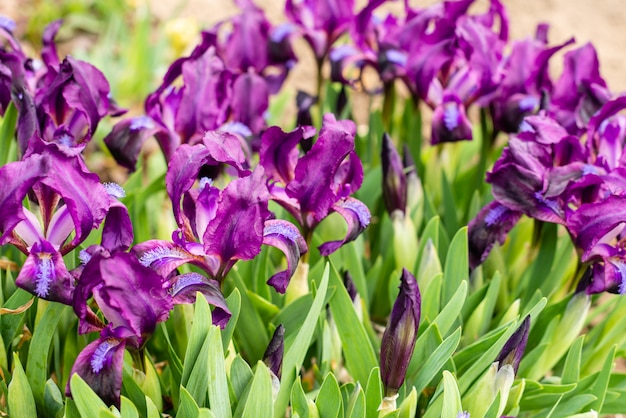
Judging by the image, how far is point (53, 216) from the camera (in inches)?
56.5

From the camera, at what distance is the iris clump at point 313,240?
135cm

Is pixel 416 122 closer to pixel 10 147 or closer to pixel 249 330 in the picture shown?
pixel 249 330

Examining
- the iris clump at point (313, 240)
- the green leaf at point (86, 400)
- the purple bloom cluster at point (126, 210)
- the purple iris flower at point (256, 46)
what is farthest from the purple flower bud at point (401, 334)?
the purple iris flower at point (256, 46)

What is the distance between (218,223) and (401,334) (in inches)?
15.8

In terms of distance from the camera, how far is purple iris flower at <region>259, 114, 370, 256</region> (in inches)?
59.2

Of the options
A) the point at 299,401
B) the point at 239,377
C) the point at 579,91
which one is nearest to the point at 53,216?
the point at 239,377

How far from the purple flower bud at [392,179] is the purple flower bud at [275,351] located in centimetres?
67

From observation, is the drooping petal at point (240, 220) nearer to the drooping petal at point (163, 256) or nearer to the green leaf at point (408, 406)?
the drooping petal at point (163, 256)

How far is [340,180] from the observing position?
66.0 inches

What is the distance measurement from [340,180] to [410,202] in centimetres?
51

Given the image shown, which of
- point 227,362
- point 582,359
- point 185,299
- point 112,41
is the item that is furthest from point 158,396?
point 112,41

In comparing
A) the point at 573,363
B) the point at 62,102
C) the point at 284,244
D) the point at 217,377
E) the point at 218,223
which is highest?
the point at 62,102

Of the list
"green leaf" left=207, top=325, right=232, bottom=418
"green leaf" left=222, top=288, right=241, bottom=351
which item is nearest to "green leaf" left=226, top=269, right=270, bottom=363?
"green leaf" left=222, top=288, right=241, bottom=351

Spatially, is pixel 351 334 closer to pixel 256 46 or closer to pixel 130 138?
pixel 130 138
